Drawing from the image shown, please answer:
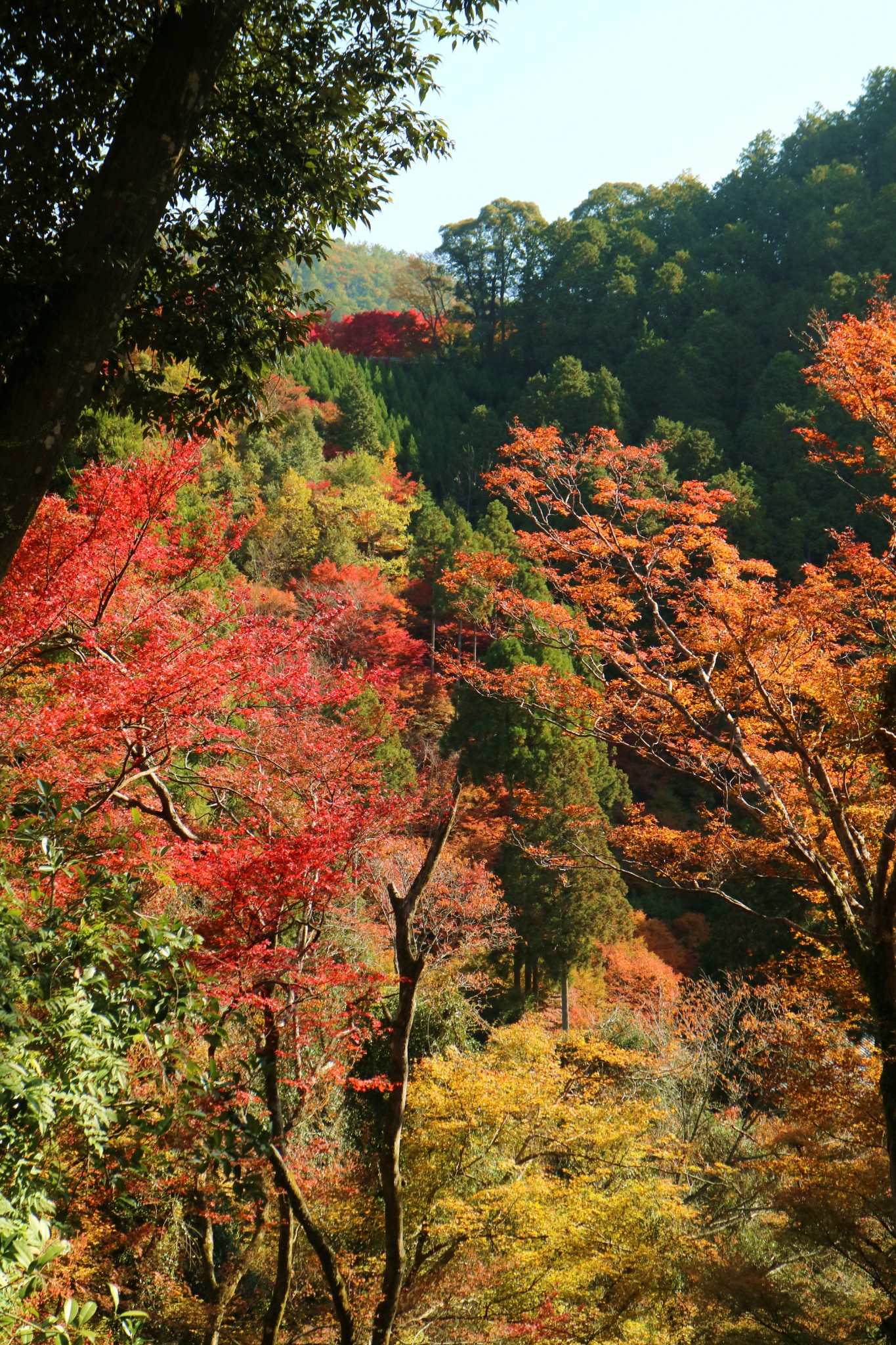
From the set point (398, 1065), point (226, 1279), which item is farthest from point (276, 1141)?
point (226, 1279)

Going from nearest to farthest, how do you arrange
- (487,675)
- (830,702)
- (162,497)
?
1. (830,702)
2. (162,497)
3. (487,675)

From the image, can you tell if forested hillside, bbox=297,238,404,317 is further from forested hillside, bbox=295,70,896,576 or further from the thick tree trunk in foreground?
the thick tree trunk in foreground

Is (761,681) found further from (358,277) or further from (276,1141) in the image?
(358,277)

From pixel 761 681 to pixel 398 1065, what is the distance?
3.78 meters

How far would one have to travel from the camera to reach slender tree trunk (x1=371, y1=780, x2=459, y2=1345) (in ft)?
12.8

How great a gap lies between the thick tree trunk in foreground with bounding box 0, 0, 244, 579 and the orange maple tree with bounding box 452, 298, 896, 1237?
4052 millimetres

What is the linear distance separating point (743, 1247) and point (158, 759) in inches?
373

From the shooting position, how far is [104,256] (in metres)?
2.61

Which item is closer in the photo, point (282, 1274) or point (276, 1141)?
point (276, 1141)

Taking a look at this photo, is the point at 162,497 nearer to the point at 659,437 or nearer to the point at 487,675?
the point at 487,675

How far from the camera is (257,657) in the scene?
617cm

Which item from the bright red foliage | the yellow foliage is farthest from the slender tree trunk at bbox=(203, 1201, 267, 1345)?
the bright red foliage

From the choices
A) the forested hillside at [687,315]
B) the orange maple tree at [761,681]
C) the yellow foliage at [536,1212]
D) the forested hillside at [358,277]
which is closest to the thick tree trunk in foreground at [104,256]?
the orange maple tree at [761,681]

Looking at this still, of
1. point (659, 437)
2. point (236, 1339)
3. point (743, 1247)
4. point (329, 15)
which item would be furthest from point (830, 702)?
point (659, 437)
